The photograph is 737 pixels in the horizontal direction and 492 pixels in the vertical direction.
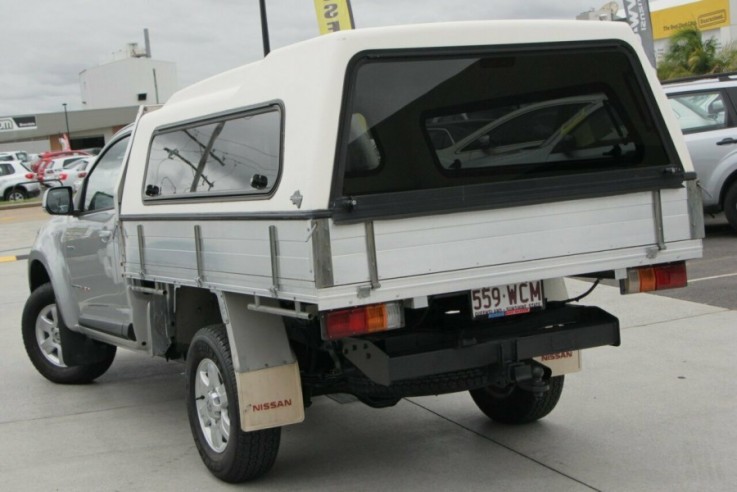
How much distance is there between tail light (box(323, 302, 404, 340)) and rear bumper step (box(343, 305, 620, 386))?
0.20m

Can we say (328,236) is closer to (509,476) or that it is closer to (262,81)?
(262,81)

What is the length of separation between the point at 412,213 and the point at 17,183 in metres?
33.8

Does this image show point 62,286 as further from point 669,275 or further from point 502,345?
point 669,275

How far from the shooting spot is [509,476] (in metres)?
4.81

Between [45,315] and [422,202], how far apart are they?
14.8 ft

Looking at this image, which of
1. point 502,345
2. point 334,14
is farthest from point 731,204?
point 502,345

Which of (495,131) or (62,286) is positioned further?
(62,286)

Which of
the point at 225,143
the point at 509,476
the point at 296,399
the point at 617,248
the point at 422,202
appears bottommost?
the point at 509,476

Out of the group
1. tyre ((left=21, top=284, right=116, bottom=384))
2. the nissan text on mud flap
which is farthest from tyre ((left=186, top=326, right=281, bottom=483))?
tyre ((left=21, top=284, right=116, bottom=384))

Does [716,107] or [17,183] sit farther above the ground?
[17,183]

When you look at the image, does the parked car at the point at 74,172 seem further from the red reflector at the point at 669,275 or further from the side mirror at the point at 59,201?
the red reflector at the point at 669,275

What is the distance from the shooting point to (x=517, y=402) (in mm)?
5590

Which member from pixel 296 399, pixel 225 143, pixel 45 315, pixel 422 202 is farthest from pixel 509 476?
pixel 45 315

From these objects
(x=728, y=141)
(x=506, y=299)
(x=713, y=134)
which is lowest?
(x=506, y=299)
